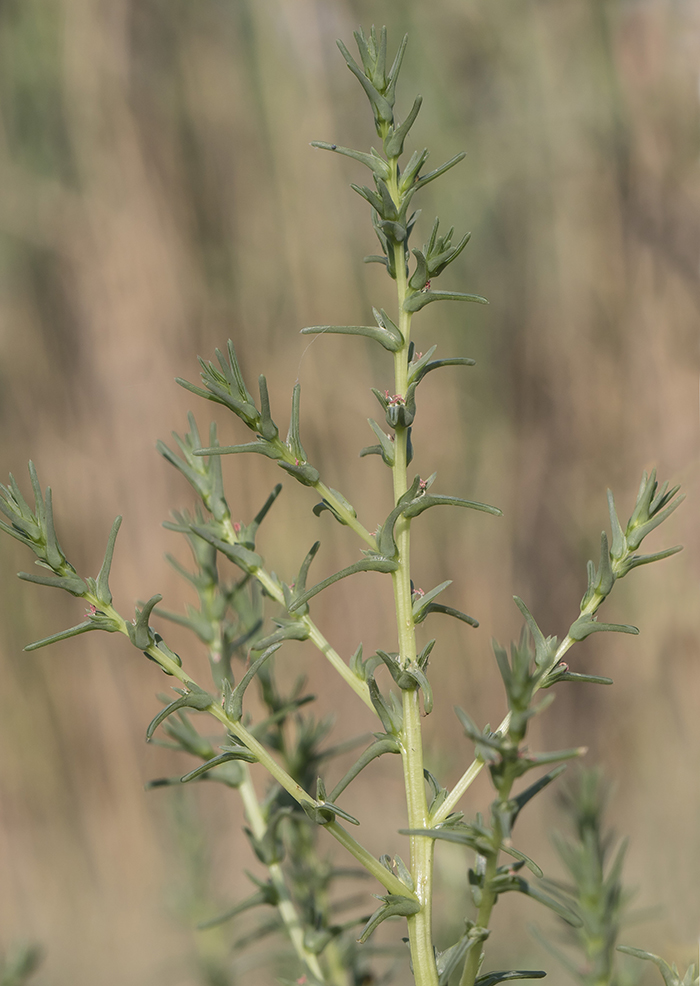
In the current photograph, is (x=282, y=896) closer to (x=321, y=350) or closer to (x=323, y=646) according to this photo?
(x=323, y=646)

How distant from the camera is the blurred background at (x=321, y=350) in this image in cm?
128

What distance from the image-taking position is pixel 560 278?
133cm

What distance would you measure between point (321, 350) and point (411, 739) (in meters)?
1.12

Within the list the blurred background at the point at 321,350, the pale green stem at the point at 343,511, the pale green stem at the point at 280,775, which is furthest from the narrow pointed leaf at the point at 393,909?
the blurred background at the point at 321,350

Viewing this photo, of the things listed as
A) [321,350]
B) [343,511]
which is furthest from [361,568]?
[321,350]

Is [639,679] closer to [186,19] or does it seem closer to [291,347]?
[291,347]

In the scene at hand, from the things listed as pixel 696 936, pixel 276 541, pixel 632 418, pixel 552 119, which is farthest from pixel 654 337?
pixel 696 936

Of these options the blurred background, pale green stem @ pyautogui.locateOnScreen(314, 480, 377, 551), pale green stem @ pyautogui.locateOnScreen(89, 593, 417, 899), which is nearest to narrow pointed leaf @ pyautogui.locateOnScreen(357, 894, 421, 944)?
pale green stem @ pyautogui.locateOnScreen(89, 593, 417, 899)

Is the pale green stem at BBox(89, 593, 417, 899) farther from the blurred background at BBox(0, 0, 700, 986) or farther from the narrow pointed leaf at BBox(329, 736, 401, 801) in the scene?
the blurred background at BBox(0, 0, 700, 986)

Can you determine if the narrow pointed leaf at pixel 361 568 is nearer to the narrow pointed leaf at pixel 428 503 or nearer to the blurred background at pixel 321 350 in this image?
the narrow pointed leaf at pixel 428 503

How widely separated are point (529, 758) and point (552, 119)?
4.34 feet

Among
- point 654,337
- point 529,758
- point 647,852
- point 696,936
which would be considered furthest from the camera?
point 654,337

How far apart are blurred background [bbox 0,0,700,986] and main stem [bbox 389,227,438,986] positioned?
38.5 inches

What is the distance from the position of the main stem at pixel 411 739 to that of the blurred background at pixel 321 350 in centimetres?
98
